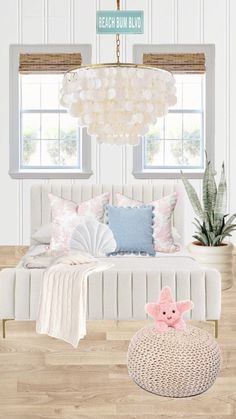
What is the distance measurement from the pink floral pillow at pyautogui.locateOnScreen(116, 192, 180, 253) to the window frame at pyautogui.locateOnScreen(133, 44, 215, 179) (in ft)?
6.56

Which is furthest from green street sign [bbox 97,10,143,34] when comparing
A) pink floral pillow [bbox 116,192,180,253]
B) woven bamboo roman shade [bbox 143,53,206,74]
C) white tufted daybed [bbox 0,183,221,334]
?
woven bamboo roman shade [bbox 143,53,206,74]

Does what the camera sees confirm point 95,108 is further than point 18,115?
No

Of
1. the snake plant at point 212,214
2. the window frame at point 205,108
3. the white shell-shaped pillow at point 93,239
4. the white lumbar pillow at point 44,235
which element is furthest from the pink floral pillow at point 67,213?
the window frame at point 205,108

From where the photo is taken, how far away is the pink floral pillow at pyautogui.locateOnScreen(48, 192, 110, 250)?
5027mm

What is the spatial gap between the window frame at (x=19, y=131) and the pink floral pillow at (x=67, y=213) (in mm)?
1921

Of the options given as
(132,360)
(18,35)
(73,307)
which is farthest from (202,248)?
(18,35)

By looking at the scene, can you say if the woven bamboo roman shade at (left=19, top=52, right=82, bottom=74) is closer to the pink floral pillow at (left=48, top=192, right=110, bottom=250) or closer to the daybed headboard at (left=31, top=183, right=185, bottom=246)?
the daybed headboard at (left=31, top=183, right=185, bottom=246)

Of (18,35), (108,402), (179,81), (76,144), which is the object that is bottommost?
(108,402)

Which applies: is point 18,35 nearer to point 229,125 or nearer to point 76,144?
point 76,144

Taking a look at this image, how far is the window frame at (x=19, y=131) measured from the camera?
718cm

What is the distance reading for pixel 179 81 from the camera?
24.1ft

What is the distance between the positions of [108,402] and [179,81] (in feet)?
16.9

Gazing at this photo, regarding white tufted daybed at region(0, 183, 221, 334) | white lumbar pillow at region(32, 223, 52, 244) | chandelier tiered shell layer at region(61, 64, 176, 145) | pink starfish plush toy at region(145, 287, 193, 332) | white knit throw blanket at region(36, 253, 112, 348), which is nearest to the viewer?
pink starfish plush toy at region(145, 287, 193, 332)

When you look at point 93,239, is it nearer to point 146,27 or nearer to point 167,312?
point 167,312
